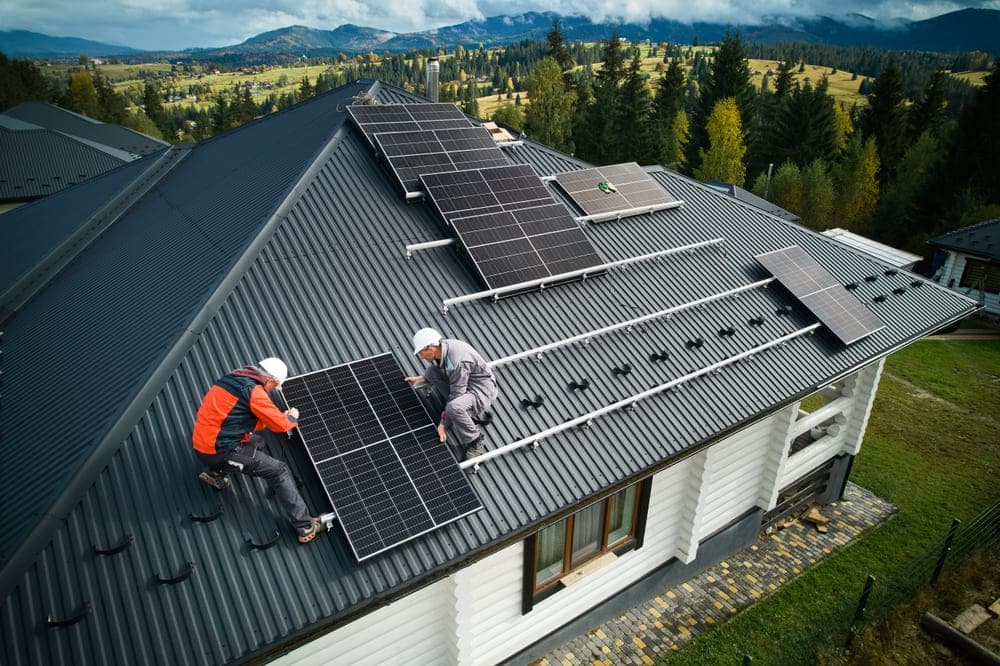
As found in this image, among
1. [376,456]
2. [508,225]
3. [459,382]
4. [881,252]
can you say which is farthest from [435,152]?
[881,252]

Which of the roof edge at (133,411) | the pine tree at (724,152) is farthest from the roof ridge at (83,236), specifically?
the pine tree at (724,152)

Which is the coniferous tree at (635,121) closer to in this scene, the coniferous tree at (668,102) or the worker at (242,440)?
the coniferous tree at (668,102)

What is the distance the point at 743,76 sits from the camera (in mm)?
59094

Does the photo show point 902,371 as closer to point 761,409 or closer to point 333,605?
point 761,409

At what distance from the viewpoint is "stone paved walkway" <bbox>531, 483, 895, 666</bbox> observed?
11664mm

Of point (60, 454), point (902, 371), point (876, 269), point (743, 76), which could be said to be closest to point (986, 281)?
point (902, 371)

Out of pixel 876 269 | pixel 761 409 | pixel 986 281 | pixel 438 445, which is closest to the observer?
pixel 438 445

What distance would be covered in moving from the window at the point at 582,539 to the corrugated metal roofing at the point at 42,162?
136 ft

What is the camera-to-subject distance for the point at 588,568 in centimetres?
1098

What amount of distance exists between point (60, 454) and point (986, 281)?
147ft

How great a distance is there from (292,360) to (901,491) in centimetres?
1849

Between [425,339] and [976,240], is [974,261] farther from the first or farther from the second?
[425,339]

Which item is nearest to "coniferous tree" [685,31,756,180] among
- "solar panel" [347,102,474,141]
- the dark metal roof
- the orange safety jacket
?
"solar panel" [347,102,474,141]

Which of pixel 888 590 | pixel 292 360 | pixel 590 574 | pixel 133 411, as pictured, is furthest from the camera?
pixel 888 590
